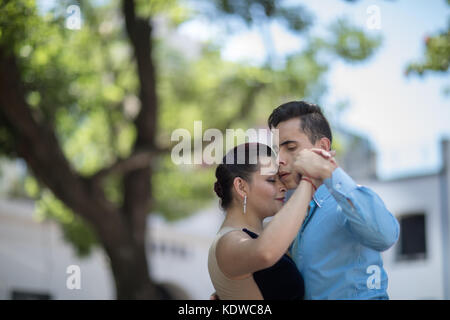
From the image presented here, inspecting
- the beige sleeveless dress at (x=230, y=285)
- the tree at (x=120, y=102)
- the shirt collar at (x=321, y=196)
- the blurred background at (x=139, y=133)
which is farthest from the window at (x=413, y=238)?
the beige sleeveless dress at (x=230, y=285)

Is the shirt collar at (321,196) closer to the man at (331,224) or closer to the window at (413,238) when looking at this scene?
the man at (331,224)

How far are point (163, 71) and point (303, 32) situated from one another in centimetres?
696

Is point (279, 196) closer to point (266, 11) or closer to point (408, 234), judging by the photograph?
point (266, 11)

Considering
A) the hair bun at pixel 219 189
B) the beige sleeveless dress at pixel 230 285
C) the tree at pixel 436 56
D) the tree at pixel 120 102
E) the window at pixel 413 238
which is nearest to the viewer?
the beige sleeveless dress at pixel 230 285

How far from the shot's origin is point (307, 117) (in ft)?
9.92

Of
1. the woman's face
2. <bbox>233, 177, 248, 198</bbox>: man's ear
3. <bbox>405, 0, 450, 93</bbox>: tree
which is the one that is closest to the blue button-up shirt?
the woman's face

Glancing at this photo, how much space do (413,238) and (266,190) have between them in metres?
16.6

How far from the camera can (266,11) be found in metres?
8.35

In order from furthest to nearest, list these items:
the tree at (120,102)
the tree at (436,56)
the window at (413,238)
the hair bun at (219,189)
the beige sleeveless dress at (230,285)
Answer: the window at (413,238)
the tree at (120,102)
the tree at (436,56)
the hair bun at (219,189)
the beige sleeveless dress at (230,285)

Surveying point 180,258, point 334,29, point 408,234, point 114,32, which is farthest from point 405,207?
point 114,32

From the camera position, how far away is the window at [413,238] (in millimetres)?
18234

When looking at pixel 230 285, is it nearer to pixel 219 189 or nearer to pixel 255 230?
pixel 255 230

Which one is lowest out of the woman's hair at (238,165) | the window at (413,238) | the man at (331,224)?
the man at (331,224)

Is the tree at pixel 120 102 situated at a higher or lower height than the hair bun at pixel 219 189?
higher
